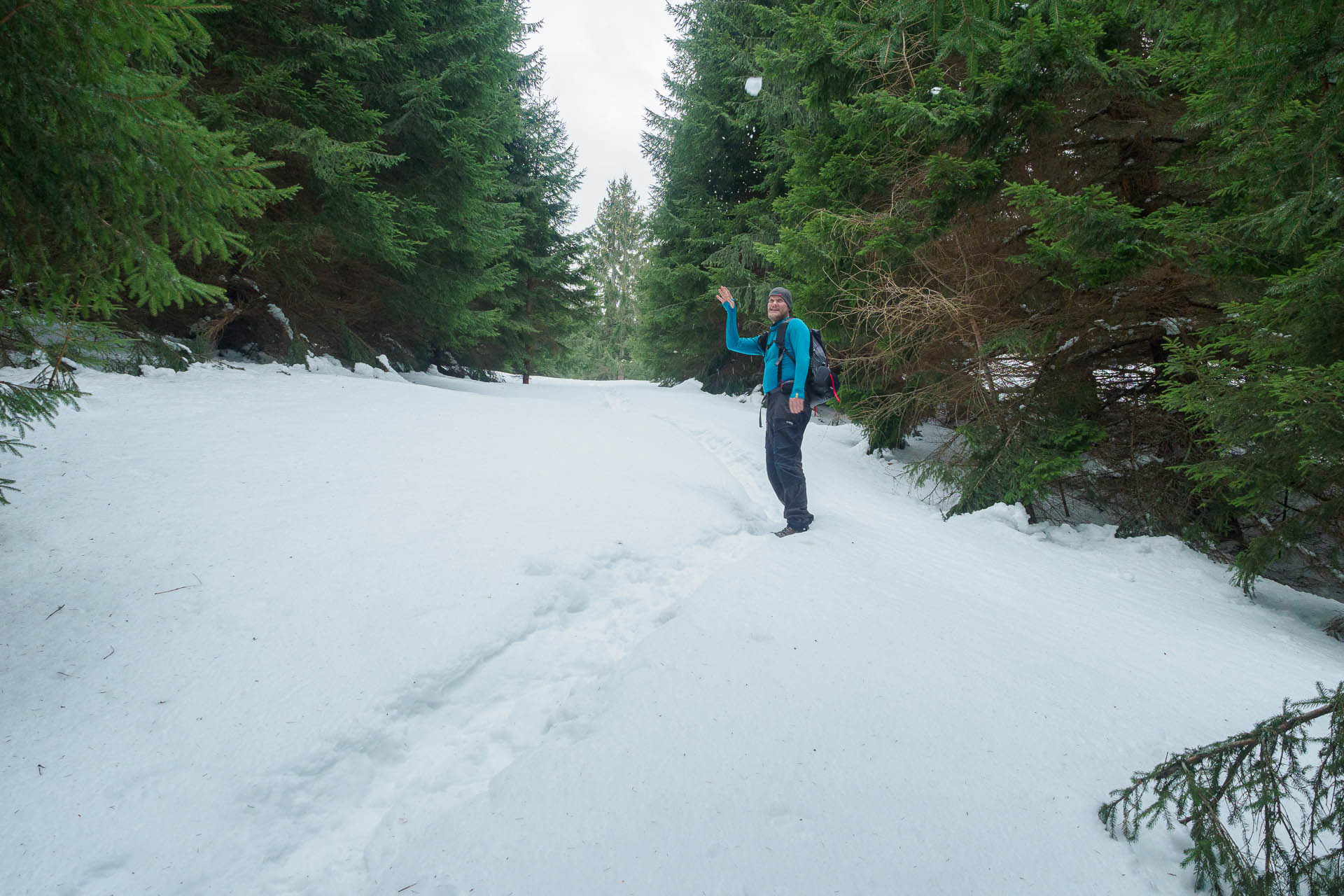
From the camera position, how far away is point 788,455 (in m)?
4.74

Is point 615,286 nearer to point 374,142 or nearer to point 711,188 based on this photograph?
point 711,188

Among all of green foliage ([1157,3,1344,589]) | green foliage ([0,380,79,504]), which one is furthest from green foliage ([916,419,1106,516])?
green foliage ([0,380,79,504])

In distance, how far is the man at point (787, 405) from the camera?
4605 millimetres

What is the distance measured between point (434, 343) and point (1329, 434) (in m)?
17.2

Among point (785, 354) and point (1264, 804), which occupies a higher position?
point (785, 354)

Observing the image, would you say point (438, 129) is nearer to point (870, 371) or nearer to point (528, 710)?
point (870, 371)

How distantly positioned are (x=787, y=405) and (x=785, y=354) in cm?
43

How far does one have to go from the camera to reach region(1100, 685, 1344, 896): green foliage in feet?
4.31

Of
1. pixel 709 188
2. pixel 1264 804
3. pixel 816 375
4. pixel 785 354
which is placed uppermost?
pixel 709 188

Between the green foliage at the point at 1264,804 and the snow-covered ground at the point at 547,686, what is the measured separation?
0.71 ft

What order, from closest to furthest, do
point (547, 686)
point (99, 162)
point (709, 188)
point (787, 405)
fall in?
point (99, 162) → point (547, 686) → point (787, 405) → point (709, 188)

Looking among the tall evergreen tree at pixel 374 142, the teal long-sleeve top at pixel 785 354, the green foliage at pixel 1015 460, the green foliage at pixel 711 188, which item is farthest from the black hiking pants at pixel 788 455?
the green foliage at pixel 711 188

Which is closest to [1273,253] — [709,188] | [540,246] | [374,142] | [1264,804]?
[1264,804]

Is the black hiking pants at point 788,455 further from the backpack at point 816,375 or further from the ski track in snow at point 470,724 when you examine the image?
the ski track in snow at point 470,724
